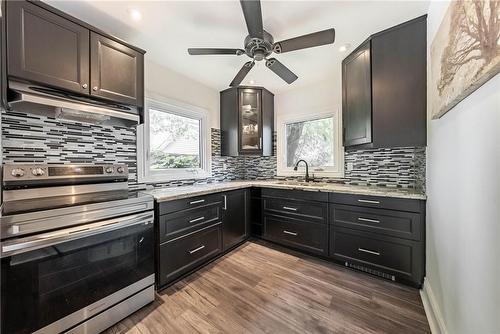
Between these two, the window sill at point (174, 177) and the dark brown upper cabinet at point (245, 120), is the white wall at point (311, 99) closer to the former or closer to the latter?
the dark brown upper cabinet at point (245, 120)

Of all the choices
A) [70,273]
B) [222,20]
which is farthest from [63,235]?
[222,20]

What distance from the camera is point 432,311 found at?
54.4 inches

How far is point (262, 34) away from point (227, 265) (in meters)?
2.27

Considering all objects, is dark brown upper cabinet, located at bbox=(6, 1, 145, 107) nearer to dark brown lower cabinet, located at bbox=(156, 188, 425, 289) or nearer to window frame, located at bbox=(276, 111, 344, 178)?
dark brown lower cabinet, located at bbox=(156, 188, 425, 289)

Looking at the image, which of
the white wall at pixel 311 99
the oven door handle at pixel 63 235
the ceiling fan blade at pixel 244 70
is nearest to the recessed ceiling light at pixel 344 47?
the white wall at pixel 311 99

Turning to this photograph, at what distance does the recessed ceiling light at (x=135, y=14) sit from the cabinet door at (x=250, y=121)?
1.64 meters

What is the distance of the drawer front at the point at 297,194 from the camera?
2.23 m

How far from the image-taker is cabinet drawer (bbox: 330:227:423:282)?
1722 millimetres

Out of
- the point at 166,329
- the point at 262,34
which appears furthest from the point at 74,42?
the point at 166,329

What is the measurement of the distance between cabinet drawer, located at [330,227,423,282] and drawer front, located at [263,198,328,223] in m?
0.22

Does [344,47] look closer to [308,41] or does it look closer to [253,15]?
[308,41]

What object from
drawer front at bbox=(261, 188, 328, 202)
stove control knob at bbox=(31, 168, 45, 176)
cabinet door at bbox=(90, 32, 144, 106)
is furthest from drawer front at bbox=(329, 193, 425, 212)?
stove control knob at bbox=(31, 168, 45, 176)

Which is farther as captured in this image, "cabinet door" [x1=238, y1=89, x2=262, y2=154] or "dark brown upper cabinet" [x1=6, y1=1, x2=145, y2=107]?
"cabinet door" [x1=238, y1=89, x2=262, y2=154]

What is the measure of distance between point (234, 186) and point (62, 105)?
1.73 meters
